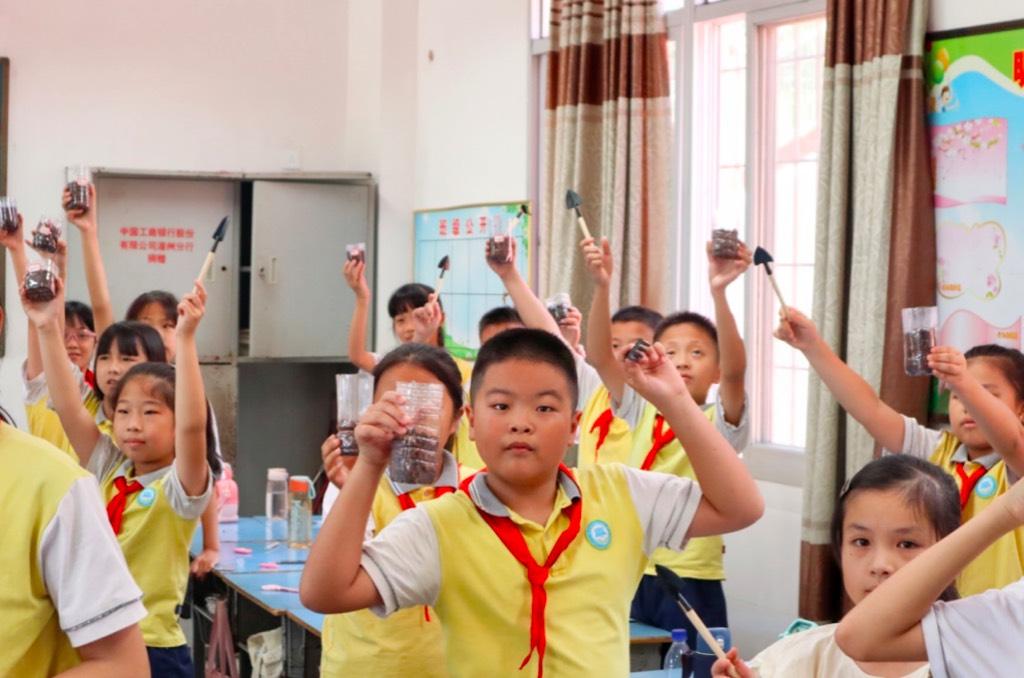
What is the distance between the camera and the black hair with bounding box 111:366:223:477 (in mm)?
3238

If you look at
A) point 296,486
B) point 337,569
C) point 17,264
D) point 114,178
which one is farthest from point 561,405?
point 114,178

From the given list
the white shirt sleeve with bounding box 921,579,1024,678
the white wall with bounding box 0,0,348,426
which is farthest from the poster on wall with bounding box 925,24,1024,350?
the white wall with bounding box 0,0,348,426

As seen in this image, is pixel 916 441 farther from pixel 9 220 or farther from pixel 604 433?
pixel 9 220

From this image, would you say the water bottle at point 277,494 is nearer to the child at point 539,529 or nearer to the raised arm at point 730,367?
the raised arm at point 730,367

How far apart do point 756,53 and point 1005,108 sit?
128 cm

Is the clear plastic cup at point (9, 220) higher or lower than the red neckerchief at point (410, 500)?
higher

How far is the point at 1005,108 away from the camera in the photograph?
4.13m

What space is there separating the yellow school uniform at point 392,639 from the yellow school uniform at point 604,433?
151 centimetres

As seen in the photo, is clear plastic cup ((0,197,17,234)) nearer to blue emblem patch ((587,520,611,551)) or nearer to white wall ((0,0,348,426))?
blue emblem patch ((587,520,611,551))

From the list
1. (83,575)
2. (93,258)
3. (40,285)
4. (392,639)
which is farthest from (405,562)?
(93,258)

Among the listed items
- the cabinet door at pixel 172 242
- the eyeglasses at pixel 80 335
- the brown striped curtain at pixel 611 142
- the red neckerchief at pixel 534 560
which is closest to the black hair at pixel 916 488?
the red neckerchief at pixel 534 560

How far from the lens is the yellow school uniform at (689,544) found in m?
3.89

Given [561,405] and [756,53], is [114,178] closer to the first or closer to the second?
[756,53]

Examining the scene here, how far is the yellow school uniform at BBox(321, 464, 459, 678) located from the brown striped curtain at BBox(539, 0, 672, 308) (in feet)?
9.64
